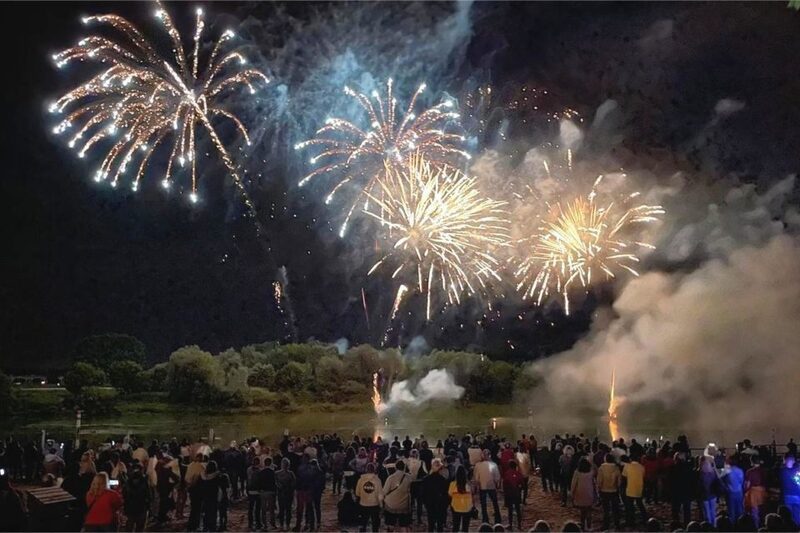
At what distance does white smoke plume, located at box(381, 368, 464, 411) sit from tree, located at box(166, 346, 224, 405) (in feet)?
35.1

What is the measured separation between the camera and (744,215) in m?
30.9

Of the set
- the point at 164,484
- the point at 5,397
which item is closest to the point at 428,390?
the point at 5,397

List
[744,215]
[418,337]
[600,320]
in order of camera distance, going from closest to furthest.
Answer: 1. [744,215]
2. [600,320]
3. [418,337]

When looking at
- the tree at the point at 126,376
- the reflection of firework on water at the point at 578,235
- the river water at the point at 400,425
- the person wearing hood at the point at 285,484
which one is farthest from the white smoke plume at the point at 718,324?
the tree at the point at 126,376

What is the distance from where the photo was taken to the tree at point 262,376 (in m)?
43.8

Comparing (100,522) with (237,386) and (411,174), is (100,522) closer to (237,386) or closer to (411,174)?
(411,174)

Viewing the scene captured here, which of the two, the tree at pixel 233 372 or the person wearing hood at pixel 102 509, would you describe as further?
the tree at pixel 233 372

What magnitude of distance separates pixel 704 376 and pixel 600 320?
7021 mm

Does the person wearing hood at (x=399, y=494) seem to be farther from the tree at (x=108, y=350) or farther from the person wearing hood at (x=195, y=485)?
the tree at (x=108, y=350)

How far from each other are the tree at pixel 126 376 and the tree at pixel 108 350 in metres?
0.65

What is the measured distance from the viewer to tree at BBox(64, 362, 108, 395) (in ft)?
123

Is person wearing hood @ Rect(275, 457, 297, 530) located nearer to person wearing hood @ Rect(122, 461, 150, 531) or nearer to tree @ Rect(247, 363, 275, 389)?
person wearing hood @ Rect(122, 461, 150, 531)

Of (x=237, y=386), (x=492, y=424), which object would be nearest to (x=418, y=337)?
(x=492, y=424)

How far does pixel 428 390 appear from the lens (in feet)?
148
